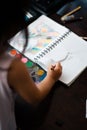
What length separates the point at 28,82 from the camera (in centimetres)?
99

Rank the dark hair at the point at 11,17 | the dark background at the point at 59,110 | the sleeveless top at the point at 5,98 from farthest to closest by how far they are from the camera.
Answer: the dark background at the point at 59,110
the sleeveless top at the point at 5,98
the dark hair at the point at 11,17

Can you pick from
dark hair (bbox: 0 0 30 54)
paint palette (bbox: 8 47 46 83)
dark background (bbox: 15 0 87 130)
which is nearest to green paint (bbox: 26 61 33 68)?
paint palette (bbox: 8 47 46 83)

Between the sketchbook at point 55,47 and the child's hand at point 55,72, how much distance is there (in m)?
0.02

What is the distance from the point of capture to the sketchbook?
1115 mm

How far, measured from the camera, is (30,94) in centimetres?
103

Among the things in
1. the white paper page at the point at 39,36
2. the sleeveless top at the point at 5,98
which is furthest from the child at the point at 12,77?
the white paper page at the point at 39,36

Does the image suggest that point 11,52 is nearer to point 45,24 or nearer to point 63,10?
point 45,24

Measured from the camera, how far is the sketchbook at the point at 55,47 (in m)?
1.12

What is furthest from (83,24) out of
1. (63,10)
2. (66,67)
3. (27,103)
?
(27,103)

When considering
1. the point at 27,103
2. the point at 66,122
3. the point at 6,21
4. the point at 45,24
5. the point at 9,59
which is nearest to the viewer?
the point at 6,21

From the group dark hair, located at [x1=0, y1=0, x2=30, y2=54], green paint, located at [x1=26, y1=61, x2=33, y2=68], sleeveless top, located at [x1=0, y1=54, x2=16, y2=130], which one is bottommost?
green paint, located at [x1=26, y1=61, x2=33, y2=68]

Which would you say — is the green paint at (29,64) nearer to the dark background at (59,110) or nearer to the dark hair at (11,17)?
the dark background at (59,110)

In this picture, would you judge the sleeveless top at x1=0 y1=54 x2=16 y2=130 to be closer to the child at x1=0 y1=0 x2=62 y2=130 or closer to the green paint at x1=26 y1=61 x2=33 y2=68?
Answer: the child at x1=0 y1=0 x2=62 y2=130

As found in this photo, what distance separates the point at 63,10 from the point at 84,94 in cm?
43
